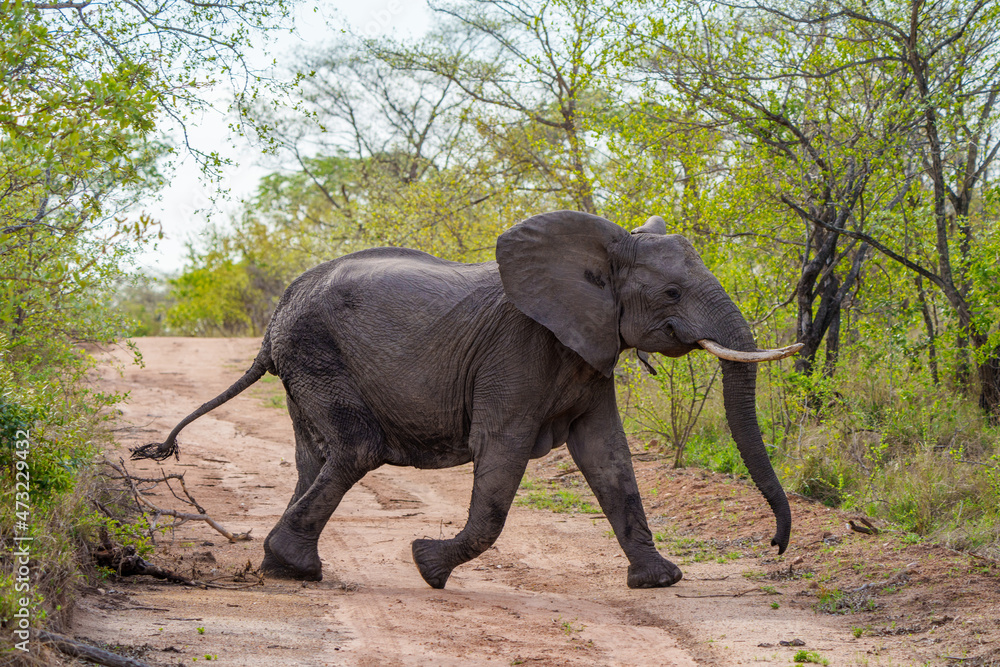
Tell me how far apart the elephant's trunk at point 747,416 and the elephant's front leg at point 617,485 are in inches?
36.2

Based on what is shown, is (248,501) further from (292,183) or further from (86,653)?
(292,183)

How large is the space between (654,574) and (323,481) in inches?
94.9

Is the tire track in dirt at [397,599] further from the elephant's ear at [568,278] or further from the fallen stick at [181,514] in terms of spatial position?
the elephant's ear at [568,278]

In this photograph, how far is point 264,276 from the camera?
32344 mm

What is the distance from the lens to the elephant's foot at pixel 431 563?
6.39m

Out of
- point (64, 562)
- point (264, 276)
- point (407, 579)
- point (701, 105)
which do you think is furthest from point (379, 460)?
point (264, 276)

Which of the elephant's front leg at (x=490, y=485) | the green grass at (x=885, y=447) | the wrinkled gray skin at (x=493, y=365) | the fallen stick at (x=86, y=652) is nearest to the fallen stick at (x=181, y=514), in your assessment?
the wrinkled gray skin at (x=493, y=365)

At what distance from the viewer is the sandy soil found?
4.78m

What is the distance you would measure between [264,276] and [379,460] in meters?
26.7

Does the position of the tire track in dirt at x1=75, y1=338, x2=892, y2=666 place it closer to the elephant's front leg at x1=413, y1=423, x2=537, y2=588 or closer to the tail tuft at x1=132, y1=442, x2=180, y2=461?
the elephant's front leg at x1=413, y1=423, x2=537, y2=588

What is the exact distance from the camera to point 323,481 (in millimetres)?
6715

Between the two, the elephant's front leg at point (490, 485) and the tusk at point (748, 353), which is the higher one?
the tusk at point (748, 353)

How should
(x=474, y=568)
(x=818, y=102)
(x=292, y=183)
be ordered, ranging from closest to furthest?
(x=474, y=568)
(x=818, y=102)
(x=292, y=183)

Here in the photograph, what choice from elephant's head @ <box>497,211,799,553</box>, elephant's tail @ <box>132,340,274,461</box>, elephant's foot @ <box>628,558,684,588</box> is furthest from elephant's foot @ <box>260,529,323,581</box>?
elephant's head @ <box>497,211,799,553</box>
